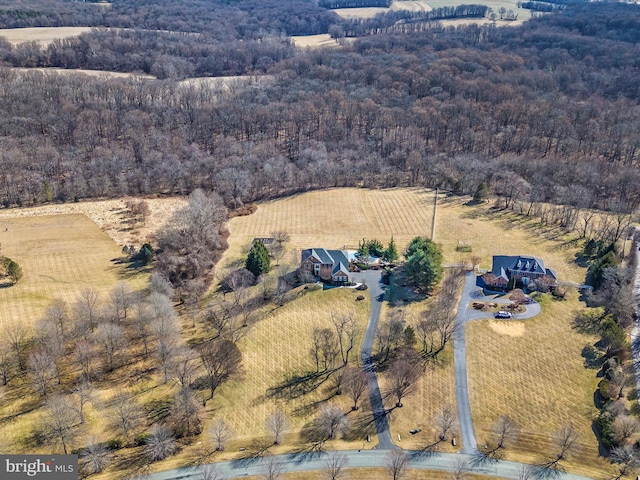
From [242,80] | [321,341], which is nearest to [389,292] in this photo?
[321,341]

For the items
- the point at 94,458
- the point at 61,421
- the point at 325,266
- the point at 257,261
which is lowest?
the point at 94,458

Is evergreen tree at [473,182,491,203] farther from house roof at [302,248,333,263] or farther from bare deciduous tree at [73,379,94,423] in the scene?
bare deciduous tree at [73,379,94,423]

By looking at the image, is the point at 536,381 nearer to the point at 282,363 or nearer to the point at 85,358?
the point at 282,363

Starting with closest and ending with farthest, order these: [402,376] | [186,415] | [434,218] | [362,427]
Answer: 1. [186,415]
2. [362,427]
3. [402,376]
4. [434,218]

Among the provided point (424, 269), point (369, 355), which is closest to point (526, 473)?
point (369, 355)

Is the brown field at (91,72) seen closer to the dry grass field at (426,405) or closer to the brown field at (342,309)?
the brown field at (342,309)

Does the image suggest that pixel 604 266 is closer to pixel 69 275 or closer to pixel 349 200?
pixel 349 200
